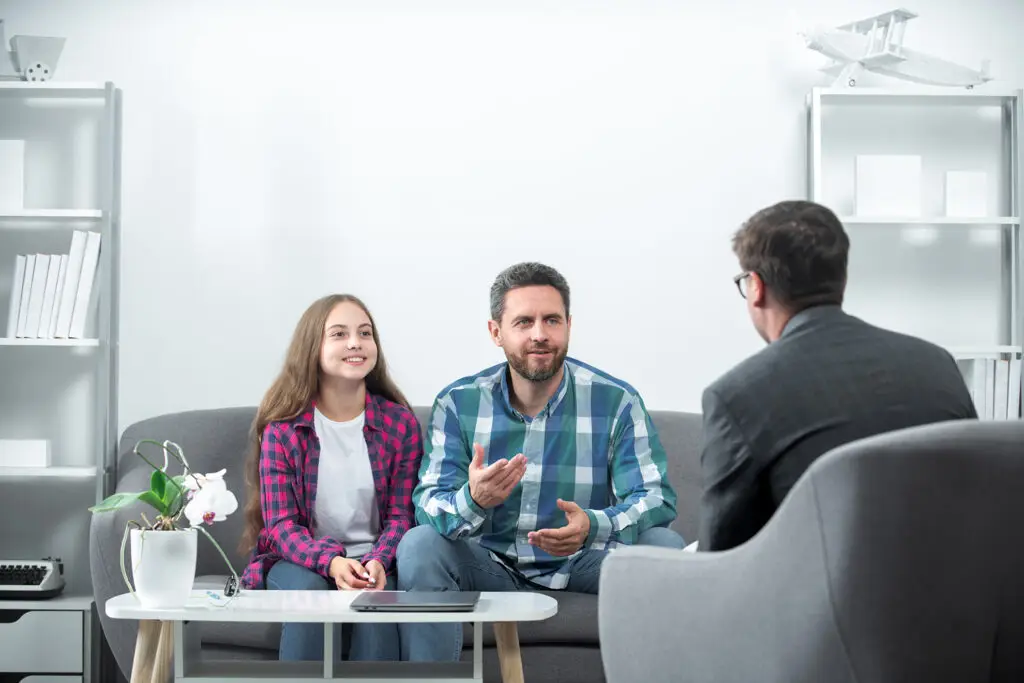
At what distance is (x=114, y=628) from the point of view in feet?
8.85

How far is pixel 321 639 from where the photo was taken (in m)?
2.47

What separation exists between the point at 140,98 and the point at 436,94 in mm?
956

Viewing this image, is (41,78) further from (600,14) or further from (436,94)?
(600,14)

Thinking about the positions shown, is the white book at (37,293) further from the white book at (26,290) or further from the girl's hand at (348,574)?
the girl's hand at (348,574)

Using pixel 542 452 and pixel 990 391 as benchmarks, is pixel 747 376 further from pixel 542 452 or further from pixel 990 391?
pixel 990 391

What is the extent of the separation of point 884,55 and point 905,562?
7.45ft

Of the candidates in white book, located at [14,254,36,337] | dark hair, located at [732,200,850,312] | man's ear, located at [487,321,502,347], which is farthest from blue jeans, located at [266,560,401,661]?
white book, located at [14,254,36,337]

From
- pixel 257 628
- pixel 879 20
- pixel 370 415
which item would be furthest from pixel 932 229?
pixel 257 628

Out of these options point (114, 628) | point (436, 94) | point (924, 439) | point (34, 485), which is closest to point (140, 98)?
point (436, 94)

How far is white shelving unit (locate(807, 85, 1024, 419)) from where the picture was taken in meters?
3.55

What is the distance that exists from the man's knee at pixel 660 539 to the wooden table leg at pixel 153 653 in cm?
109

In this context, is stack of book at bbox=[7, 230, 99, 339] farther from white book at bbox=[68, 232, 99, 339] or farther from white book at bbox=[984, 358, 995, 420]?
white book at bbox=[984, 358, 995, 420]

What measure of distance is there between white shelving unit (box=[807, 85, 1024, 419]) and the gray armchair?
215cm

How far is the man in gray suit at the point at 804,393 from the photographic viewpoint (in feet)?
5.39
